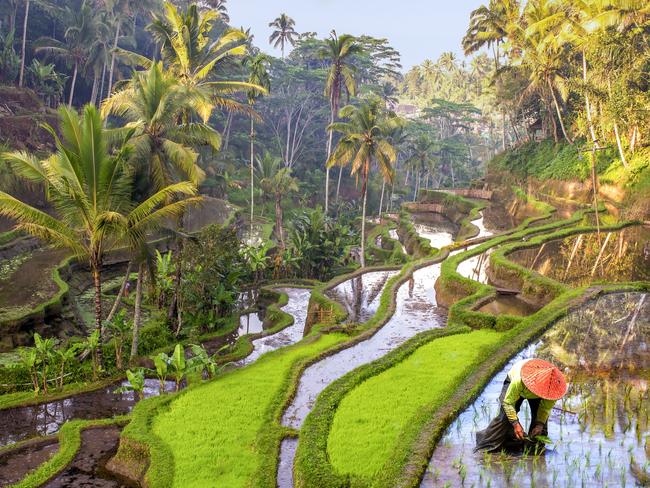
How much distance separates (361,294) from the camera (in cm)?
2488

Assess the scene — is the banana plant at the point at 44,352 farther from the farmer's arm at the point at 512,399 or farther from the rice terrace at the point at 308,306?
the farmer's arm at the point at 512,399

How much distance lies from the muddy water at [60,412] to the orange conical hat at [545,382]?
11254mm

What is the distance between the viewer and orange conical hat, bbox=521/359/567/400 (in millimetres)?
7863

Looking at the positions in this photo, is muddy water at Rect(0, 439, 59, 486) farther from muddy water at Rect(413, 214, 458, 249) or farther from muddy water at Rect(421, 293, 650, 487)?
muddy water at Rect(413, 214, 458, 249)

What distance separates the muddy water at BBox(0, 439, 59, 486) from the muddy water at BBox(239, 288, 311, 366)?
6749 mm

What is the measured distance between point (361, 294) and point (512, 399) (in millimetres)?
16578

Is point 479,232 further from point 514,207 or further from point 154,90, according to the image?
point 154,90

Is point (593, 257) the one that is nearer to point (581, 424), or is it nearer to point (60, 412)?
point (581, 424)

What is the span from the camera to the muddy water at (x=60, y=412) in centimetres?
1429

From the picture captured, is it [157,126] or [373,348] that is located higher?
[157,126]

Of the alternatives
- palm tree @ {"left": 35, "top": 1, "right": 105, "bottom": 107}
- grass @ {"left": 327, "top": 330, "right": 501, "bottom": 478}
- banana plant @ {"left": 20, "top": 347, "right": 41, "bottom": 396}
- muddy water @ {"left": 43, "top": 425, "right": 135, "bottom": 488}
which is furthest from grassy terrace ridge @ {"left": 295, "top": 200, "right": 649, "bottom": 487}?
palm tree @ {"left": 35, "top": 1, "right": 105, "bottom": 107}

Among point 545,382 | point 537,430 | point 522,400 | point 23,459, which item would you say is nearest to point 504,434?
point 537,430

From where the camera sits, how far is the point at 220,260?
24.4 meters

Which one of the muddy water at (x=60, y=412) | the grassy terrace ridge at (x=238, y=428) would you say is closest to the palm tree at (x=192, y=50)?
the muddy water at (x=60, y=412)
